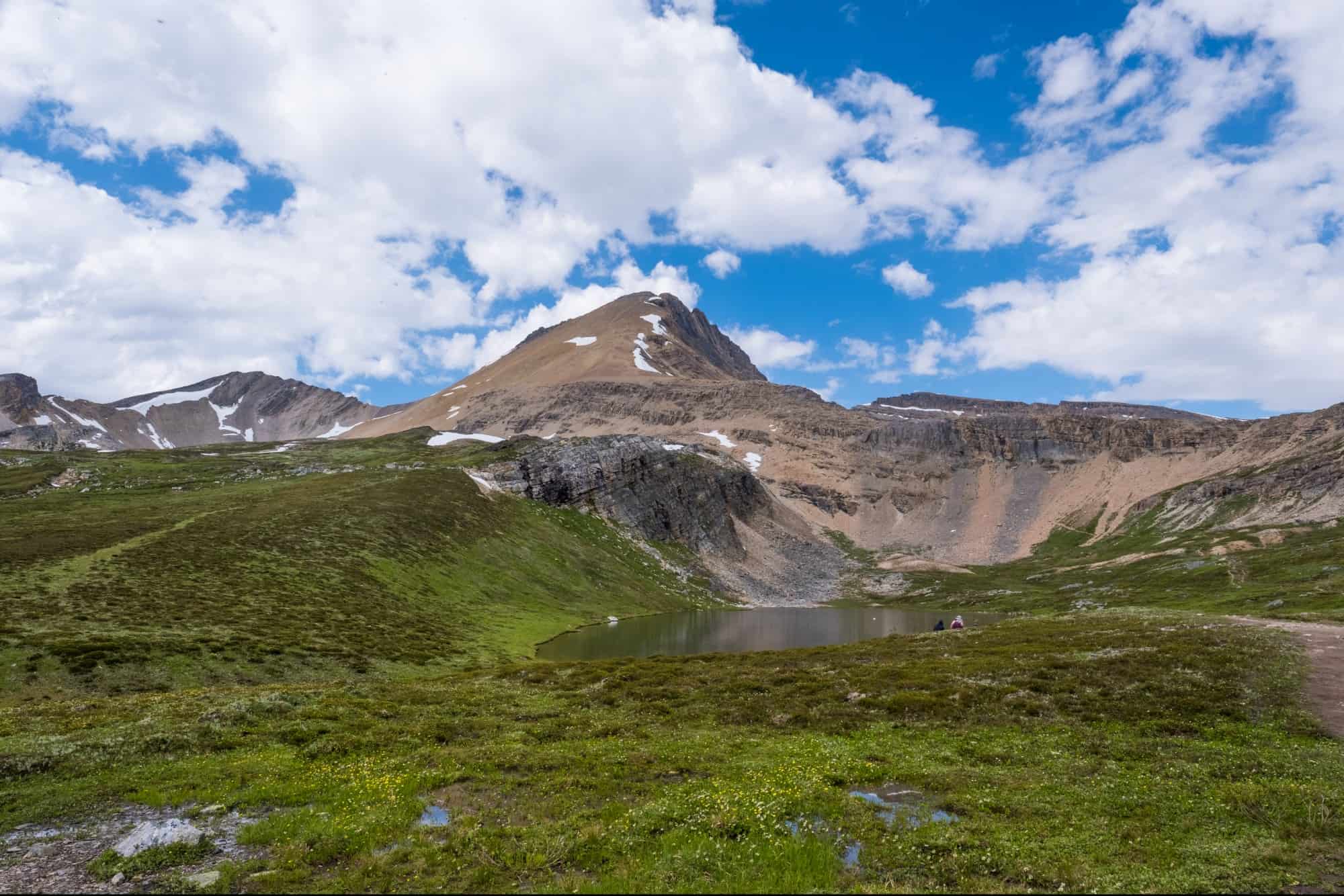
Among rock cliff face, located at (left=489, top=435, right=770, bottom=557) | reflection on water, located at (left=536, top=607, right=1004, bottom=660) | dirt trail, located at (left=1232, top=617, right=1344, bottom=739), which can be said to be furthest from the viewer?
rock cliff face, located at (left=489, top=435, right=770, bottom=557)

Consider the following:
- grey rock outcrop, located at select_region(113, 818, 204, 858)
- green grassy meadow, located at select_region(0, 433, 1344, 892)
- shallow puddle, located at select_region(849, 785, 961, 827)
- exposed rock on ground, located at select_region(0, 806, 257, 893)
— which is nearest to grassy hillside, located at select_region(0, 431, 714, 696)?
green grassy meadow, located at select_region(0, 433, 1344, 892)

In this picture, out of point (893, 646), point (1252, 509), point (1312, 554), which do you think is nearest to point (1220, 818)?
point (893, 646)

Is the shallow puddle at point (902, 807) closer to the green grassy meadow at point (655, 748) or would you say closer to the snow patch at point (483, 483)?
the green grassy meadow at point (655, 748)

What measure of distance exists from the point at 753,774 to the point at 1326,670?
107 feet

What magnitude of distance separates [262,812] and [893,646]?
4840 cm

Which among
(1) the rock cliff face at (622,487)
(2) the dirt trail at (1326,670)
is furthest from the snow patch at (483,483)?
(2) the dirt trail at (1326,670)

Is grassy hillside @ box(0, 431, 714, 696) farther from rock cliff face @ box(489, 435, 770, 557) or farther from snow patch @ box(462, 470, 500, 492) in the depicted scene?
rock cliff face @ box(489, 435, 770, 557)

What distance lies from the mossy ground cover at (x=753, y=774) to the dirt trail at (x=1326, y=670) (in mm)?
890

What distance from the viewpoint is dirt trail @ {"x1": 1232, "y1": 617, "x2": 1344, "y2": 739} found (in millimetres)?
26516

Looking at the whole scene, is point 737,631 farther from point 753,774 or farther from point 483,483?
point 753,774

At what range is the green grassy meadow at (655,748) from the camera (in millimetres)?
15062

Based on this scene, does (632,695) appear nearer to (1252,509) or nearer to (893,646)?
(893,646)

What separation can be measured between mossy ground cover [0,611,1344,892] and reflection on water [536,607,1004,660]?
102 ft

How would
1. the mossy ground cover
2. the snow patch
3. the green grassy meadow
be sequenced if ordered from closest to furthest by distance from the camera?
the mossy ground cover, the green grassy meadow, the snow patch
